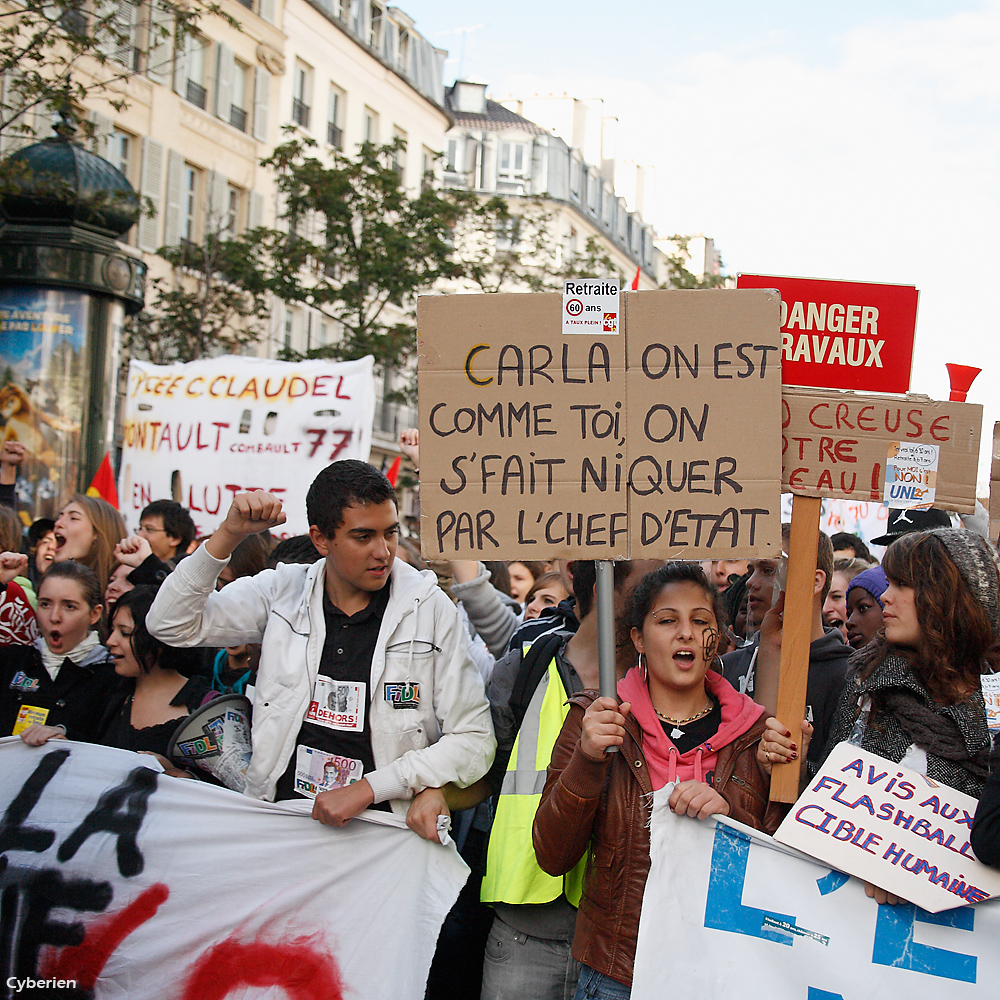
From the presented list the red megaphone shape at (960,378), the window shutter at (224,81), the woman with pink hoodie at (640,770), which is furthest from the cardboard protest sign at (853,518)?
the window shutter at (224,81)

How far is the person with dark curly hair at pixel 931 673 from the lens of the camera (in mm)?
2809

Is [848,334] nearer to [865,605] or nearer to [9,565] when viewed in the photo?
[865,605]

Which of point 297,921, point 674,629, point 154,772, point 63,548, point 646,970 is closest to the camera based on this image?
point 646,970

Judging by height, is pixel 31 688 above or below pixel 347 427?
below

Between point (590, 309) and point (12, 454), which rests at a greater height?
point (590, 309)

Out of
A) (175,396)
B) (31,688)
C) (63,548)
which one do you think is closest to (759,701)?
(31,688)

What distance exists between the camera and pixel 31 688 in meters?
4.17

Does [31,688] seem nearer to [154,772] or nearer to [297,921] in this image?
[154,772]

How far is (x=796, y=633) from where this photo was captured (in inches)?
116

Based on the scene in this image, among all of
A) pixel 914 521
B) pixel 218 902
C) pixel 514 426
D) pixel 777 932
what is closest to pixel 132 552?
pixel 218 902

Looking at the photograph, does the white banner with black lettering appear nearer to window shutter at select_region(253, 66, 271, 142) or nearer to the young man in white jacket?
the young man in white jacket

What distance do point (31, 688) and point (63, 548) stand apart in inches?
53.4

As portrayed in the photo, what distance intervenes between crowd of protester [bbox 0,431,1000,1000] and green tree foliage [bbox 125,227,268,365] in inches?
610

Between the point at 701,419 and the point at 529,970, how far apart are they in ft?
5.11
